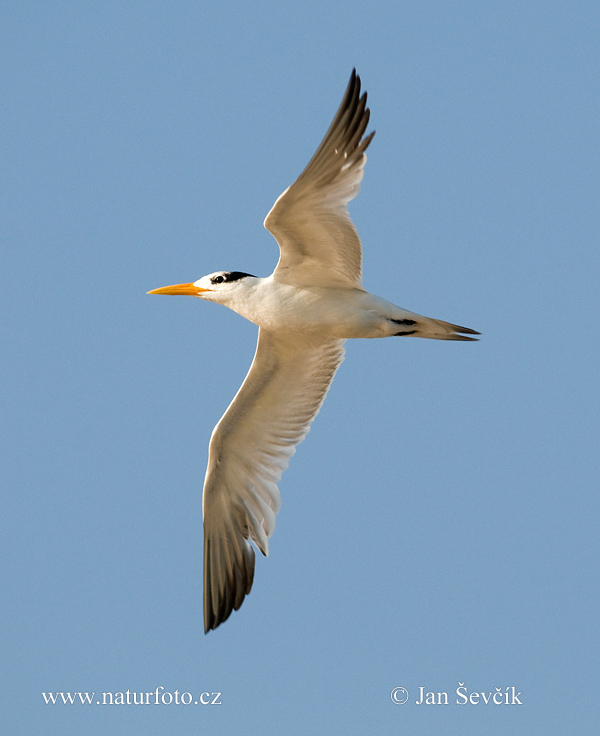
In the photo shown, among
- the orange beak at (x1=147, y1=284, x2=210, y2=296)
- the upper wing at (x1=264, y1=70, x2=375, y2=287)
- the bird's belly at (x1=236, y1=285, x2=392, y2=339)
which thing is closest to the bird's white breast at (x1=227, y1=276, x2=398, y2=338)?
the bird's belly at (x1=236, y1=285, x2=392, y2=339)

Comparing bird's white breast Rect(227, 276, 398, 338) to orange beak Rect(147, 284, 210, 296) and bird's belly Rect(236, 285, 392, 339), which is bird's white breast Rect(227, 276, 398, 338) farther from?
orange beak Rect(147, 284, 210, 296)

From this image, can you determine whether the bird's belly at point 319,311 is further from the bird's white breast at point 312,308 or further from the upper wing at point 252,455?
the upper wing at point 252,455

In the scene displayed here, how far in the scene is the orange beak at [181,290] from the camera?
955 cm

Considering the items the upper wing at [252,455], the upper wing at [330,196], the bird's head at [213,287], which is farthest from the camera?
the upper wing at [252,455]

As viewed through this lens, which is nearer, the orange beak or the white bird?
the white bird

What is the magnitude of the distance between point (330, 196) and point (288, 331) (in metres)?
1.49

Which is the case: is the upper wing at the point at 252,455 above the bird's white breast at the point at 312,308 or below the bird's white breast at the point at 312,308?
below

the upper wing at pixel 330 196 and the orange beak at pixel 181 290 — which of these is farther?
the orange beak at pixel 181 290

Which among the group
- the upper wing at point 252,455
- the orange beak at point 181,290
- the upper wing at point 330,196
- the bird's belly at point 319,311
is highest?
the upper wing at point 330,196

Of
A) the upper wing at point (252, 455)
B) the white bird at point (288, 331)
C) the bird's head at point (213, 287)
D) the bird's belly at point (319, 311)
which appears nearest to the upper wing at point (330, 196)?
the white bird at point (288, 331)

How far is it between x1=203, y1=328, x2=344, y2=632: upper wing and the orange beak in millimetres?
789

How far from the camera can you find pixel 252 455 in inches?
385

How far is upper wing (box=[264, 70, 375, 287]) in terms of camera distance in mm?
8078

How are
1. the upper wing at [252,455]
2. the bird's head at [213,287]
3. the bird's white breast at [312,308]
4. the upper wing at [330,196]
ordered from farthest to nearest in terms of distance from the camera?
the upper wing at [252,455] < the bird's head at [213,287] < the bird's white breast at [312,308] < the upper wing at [330,196]
